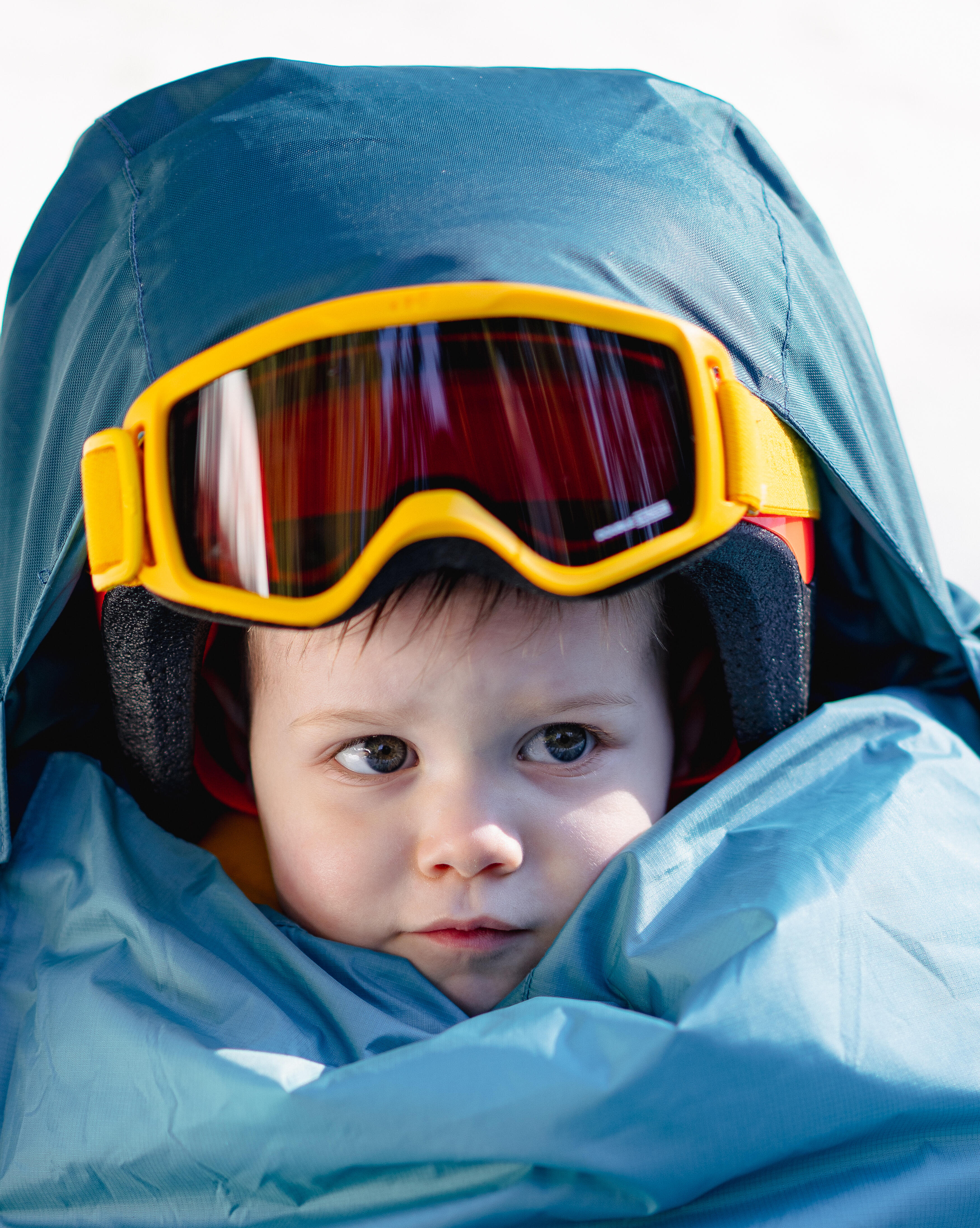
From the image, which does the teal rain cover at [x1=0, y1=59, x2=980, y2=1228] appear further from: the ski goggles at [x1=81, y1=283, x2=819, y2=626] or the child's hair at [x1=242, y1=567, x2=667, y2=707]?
the child's hair at [x1=242, y1=567, x2=667, y2=707]

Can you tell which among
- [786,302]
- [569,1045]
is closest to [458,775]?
[569,1045]

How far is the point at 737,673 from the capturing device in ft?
3.61

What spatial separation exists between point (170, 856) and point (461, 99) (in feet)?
2.38

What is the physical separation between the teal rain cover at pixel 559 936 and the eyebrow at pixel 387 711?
0.38 feet

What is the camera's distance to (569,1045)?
0.80 m

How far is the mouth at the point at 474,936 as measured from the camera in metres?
0.96

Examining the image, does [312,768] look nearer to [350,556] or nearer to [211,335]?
[350,556]

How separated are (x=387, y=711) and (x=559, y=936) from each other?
0.77 ft

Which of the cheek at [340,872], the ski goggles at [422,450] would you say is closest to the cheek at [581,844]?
the cheek at [340,872]

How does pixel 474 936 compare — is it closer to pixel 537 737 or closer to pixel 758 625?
pixel 537 737

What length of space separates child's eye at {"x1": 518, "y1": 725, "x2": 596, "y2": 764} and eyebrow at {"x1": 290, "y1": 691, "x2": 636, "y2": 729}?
30 millimetres

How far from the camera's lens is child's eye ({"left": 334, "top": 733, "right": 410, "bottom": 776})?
0.99 m

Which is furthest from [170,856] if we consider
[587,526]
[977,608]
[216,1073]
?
[977,608]

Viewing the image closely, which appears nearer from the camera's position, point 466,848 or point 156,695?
point 466,848
